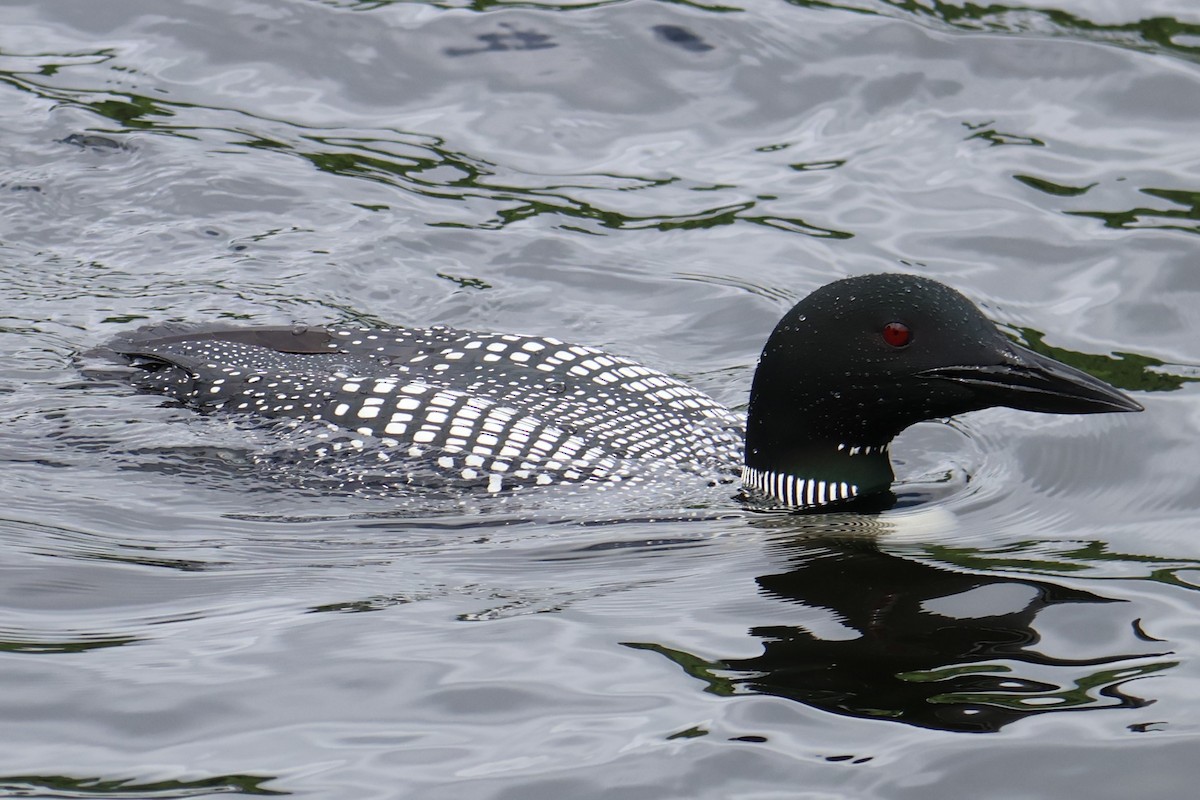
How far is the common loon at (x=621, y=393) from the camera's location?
15.8 feet

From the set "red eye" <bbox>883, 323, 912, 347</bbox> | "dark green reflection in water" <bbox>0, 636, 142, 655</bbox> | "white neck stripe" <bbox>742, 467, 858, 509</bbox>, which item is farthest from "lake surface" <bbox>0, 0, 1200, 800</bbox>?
"red eye" <bbox>883, 323, 912, 347</bbox>

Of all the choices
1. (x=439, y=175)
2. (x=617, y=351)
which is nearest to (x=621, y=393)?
(x=617, y=351)

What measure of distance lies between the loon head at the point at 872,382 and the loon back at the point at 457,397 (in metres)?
0.36

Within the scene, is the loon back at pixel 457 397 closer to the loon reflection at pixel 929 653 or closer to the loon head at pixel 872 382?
the loon head at pixel 872 382

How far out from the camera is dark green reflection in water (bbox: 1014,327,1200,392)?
597 centimetres

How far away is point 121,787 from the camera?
3316 mm

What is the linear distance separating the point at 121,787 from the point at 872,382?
245 cm

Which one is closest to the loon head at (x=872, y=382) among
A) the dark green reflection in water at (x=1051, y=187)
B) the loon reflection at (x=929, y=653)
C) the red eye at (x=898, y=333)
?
the red eye at (x=898, y=333)

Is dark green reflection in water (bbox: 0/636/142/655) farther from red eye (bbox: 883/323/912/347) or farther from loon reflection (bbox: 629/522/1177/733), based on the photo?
red eye (bbox: 883/323/912/347)

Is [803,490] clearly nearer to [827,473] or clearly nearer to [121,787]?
[827,473]

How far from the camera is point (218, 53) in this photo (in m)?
8.44

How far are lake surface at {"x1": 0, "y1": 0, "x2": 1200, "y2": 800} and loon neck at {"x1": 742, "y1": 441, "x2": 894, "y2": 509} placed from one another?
0.48 feet

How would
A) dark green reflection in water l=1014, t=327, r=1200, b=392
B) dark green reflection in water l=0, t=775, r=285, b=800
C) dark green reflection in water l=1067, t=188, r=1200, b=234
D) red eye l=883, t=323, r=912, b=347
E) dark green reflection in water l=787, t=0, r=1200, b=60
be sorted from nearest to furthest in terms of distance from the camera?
dark green reflection in water l=0, t=775, r=285, b=800, red eye l=883, t=323, r=912, b=347, dark green reflection in water l=1014, t=327, r=1200, b=392, dark green reflection in water l=1067, t=188, r=1200, b=234, dark green reflection in water l=787, t=0, r=1200, b=60

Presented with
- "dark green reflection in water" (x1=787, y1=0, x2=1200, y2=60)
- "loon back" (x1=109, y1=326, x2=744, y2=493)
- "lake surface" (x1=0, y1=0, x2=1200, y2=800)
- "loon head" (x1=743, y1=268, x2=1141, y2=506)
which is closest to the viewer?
"lake surface" (x1=0, y1=0, x2=1200, y2=800)
